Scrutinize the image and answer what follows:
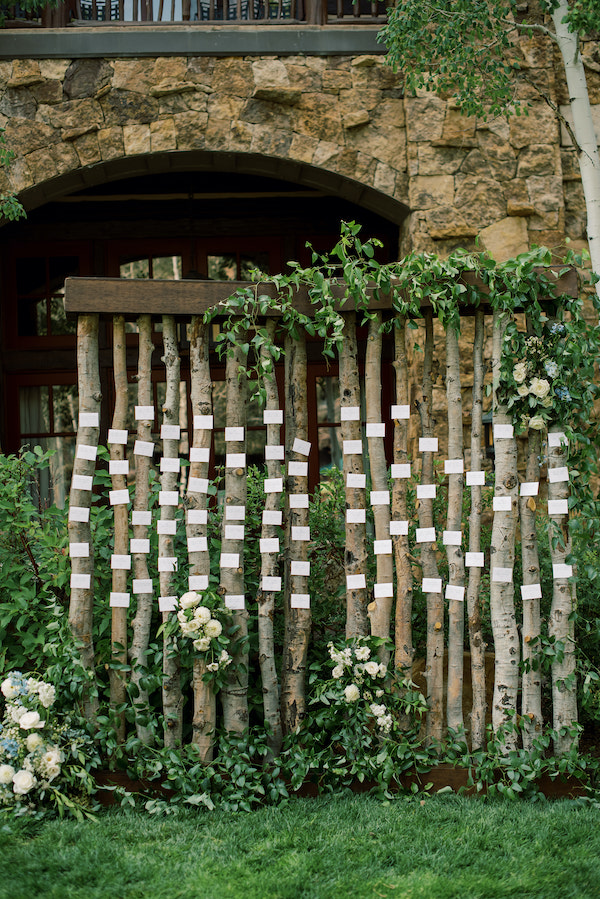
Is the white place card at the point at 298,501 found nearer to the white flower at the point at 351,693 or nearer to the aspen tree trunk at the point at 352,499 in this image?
the aspen tree trunk at the point at 352,499

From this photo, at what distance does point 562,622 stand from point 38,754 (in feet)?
6.39

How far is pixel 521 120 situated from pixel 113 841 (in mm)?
5044

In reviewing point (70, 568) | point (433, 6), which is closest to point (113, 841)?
point (70, 568)

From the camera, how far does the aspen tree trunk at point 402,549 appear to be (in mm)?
2896

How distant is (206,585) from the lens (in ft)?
9.43

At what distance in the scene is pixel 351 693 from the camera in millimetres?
2729

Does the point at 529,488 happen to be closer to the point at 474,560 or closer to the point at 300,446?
the point at 474,560

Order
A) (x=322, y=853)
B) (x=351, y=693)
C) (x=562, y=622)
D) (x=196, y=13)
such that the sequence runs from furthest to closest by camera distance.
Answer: (x=196, y=13) < (x=562, y=622) < (x=351, y=693) < (x=322, y=853)

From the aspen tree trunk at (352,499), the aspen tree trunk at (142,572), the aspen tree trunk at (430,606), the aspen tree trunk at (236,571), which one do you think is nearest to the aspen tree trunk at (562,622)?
the aspen tree trunk at (430,606)

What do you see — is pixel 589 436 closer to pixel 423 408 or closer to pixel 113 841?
pixel 423 408

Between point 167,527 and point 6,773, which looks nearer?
point 6,773

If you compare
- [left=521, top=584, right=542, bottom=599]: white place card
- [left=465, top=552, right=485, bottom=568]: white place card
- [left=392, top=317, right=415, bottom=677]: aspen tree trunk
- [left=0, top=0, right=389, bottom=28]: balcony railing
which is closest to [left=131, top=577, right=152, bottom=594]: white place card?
[left=392, top=317, right=415, bottom=677]: aspen tree trunk

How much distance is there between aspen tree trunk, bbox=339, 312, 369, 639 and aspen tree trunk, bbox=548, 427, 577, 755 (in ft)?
2.34

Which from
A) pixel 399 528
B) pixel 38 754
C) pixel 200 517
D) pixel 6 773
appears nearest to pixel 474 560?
pixel 399 528
